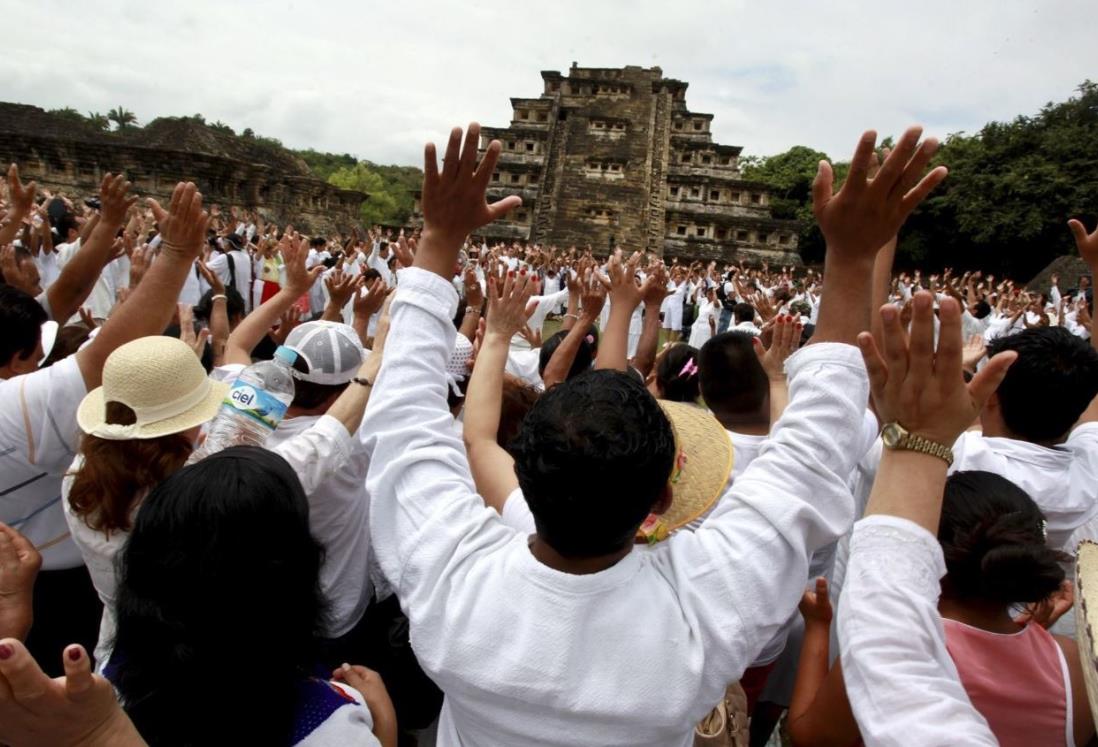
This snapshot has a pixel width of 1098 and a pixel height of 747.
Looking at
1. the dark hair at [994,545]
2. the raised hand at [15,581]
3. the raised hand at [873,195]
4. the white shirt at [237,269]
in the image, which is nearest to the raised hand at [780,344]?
the dark hair at [994,545]

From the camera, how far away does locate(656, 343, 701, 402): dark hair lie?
3.71 metres

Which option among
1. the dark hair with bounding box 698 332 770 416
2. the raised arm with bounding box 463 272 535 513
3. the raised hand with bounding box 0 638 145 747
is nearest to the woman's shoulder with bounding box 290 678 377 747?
the raised hand with bounding box 0 638 145 747

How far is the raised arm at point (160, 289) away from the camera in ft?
6.85

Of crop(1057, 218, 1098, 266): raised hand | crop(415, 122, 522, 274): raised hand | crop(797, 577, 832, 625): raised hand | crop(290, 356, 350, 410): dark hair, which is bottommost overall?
crop(797, 577, 832, 625): raised hand

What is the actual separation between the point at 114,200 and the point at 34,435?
125 centimetres

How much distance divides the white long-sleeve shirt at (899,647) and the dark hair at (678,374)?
2542mm

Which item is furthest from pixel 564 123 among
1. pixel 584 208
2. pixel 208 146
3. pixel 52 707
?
pixel 52 707

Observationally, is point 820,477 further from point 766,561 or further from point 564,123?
point 564,123

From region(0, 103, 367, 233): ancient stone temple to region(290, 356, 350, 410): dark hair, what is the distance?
2159 centimetres

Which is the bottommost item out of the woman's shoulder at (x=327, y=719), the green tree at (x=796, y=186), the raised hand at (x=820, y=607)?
the woman's shoulder at (x=327, y=719)

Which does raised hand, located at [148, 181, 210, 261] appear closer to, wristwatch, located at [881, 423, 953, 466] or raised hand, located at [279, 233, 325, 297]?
raised hand, located at [279, 233, 325, 297]

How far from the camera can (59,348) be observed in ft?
11.2

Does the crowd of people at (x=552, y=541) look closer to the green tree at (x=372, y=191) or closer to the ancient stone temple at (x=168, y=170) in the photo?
the ancient stone temple at (x=168, y=170)

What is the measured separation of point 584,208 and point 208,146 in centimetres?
1856
